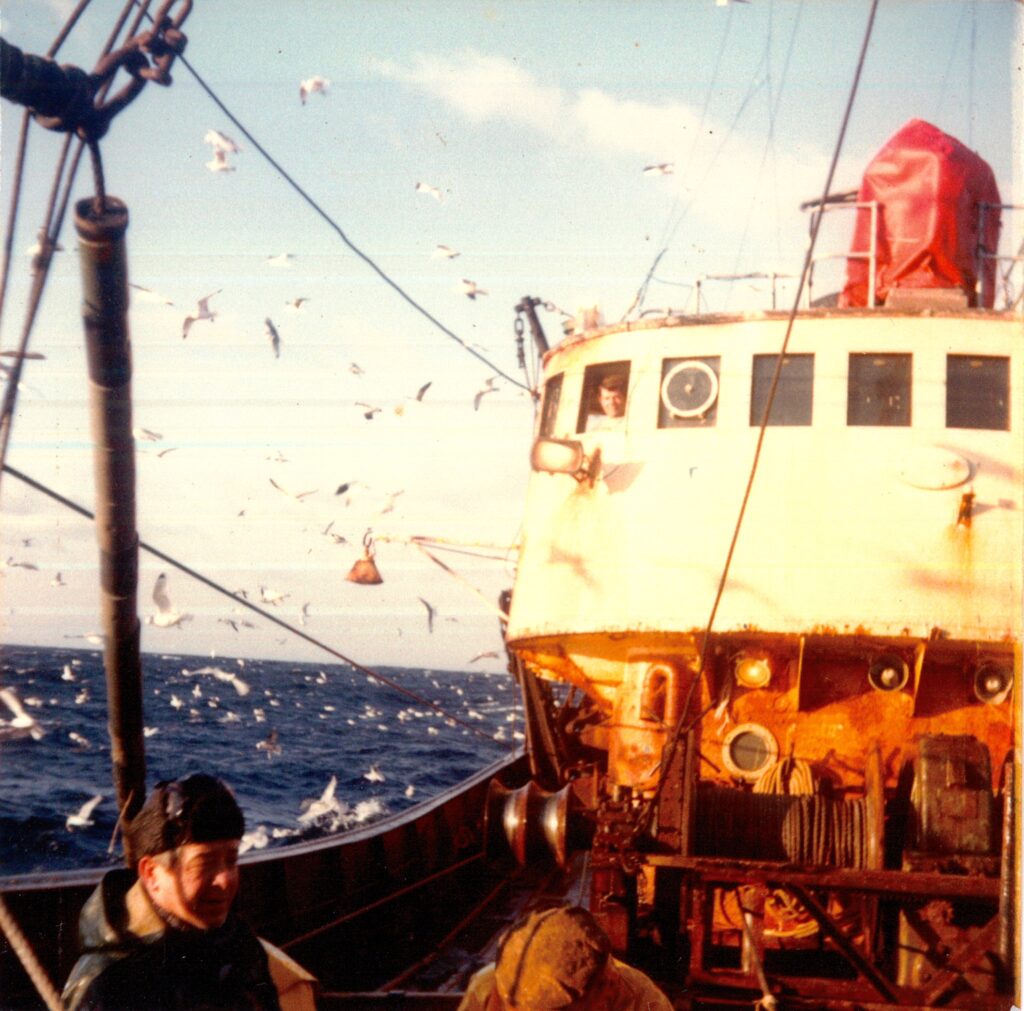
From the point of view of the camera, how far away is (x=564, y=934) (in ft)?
10.8

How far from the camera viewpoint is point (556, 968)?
324 centimetres

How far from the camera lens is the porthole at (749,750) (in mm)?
9227

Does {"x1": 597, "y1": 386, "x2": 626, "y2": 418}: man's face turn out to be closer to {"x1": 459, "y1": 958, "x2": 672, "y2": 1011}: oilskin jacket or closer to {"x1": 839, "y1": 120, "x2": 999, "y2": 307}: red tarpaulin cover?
{"x1": 839, "y1": 120, "x2": 999, "y2": 307}: red tarpaulin cover

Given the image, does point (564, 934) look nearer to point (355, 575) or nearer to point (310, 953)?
point (310, 953)

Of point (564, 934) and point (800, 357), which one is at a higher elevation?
point (800, 357)

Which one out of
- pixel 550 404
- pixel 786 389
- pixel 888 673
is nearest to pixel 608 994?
pixel 888 673

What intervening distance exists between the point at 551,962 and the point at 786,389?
7230mm

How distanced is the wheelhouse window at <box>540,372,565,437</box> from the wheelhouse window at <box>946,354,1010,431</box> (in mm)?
4024

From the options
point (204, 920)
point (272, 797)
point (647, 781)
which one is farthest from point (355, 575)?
point (272, 797)

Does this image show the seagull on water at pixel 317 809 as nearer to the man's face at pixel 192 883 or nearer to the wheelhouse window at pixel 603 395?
the wheelhouse window at pixel 603 395

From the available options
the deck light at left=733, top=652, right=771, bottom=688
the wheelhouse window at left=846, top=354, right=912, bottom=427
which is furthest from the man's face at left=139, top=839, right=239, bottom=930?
the wheelhouse window at left=846, top=354, right=912, bottom=427

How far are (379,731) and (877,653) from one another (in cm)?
4344

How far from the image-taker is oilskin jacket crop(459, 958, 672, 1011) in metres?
3.32

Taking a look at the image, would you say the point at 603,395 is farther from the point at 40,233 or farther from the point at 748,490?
the point at 40,233
